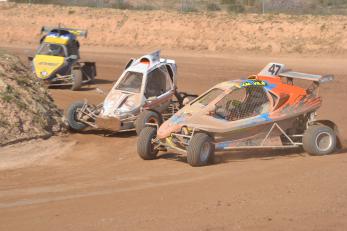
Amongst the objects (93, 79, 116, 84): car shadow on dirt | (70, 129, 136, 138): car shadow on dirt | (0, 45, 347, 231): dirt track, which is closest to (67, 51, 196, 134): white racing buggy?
(70, 129, 136, 138): car shadow on dirt

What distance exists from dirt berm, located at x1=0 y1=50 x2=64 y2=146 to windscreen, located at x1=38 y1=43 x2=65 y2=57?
5.44m

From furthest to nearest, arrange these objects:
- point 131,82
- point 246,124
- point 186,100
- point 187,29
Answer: point 187,29 → point 131,82 → point 186,100 → point 246,124

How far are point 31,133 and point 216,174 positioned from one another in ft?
16.5

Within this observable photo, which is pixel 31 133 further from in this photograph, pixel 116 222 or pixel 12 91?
pixel 116 222

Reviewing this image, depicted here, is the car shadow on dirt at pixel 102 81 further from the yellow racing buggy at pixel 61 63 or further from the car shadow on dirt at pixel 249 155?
the car shadow on dirt at pixel 249 155

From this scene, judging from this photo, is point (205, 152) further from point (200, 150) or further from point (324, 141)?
point (324, 141)

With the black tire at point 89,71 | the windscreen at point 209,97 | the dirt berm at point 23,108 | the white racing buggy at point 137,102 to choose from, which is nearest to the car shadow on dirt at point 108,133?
the white racing buggy at point 137,102

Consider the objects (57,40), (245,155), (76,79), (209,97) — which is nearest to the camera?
A: (209,97)

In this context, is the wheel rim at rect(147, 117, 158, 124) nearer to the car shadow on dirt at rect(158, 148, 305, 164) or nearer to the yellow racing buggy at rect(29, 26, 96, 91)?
the car shadow on dirt at rect(158, 148, 305, 164)

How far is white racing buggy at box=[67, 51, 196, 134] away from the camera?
15578 millimetres

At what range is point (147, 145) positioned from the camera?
13148mm

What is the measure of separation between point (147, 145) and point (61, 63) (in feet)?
34.3

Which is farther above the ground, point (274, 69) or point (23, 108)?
→ point (274, 69)

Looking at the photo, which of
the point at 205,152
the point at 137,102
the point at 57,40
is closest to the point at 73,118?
the point at 137,102
